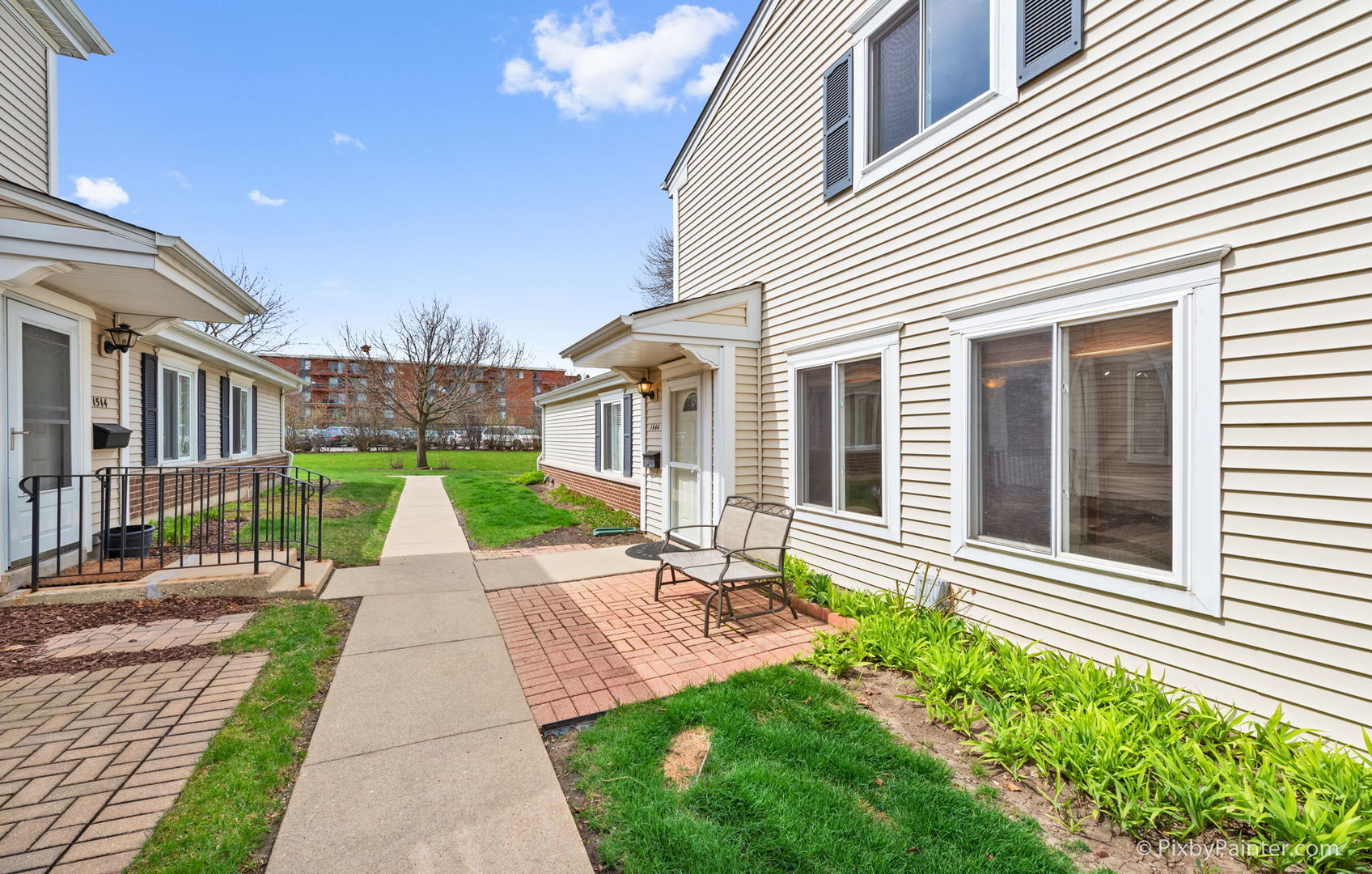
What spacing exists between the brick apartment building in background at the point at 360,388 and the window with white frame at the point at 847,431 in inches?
669

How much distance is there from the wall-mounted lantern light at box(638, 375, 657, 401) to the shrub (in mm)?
5405

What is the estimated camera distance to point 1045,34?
334 centimetres

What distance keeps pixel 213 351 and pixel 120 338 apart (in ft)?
12.5

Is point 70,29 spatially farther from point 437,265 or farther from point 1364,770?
point 437,265

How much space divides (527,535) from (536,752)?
611 cm

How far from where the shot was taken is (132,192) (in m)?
18.9

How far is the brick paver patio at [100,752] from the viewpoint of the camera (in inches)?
78.2

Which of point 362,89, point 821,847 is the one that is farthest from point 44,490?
point 362,89

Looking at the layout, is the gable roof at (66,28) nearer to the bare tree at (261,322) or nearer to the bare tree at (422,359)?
the bare tree at (422,359)

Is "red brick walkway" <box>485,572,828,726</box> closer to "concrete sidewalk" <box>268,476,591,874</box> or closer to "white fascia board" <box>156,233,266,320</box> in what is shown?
"concrete sidewalk" <box>268,476,591,874</box>

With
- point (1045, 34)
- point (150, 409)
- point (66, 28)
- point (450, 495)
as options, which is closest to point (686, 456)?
point (1045, 34)

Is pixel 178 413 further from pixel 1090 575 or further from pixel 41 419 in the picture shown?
pixel 1090 575

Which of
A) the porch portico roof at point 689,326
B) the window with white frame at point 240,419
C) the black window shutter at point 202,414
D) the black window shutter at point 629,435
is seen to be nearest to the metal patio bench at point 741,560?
the porch portico roof at point 689,326

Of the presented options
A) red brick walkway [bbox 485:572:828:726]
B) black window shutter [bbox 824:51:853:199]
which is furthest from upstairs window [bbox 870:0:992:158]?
red brick walkway [bbox 485:572:828:726]
